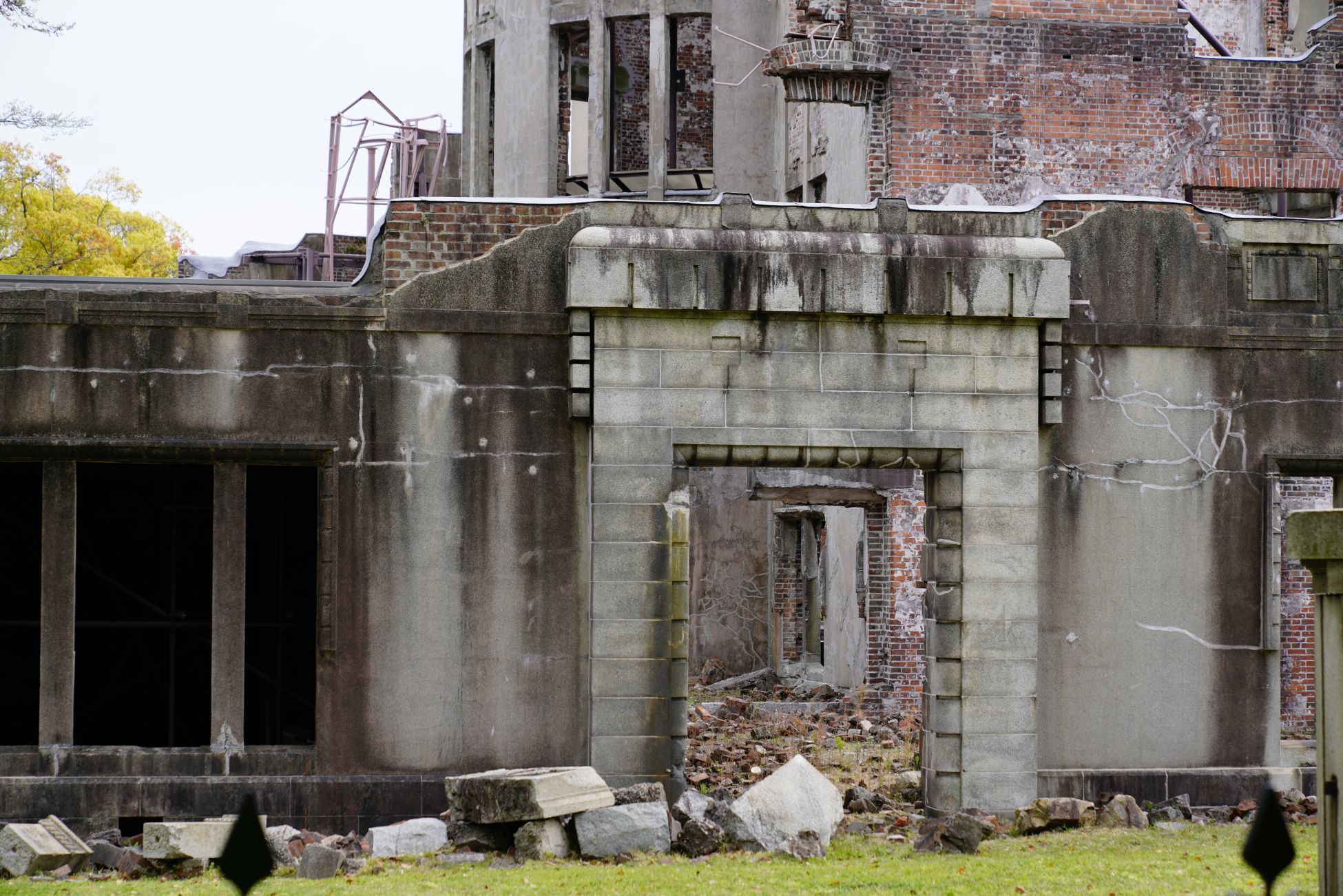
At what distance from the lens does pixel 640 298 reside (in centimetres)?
1069

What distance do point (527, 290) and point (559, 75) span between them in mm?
13210

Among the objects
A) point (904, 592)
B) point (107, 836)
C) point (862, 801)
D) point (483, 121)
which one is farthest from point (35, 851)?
point (483, 121)

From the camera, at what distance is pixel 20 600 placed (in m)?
13.8

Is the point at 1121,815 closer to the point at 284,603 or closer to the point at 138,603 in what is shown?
the point at 284,603

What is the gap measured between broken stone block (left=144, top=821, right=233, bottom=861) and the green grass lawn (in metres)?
0.17

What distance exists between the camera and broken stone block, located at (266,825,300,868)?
30.9 feet

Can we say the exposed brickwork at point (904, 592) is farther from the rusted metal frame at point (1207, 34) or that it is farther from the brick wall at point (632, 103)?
the brick wall at point (632, 103)

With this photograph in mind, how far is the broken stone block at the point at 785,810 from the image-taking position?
32.7ft

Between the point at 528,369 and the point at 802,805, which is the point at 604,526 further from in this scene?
the point at 802,805

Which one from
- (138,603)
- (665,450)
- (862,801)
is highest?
(665,450)

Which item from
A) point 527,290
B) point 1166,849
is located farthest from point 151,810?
point 1166,849

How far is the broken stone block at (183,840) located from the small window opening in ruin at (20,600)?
475 centimetres

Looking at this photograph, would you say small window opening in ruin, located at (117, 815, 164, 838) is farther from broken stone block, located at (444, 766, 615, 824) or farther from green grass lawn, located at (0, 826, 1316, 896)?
broken stone block, located at (444, 766, 615, 824)

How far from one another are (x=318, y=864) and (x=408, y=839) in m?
0.75
